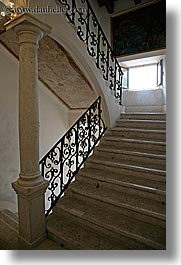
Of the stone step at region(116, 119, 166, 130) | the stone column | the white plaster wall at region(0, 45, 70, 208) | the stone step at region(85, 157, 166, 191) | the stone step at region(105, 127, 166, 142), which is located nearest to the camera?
the stone column

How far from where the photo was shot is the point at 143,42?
5.08 m

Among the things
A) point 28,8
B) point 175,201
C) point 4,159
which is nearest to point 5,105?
point 4,159

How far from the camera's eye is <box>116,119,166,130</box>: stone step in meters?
3.13

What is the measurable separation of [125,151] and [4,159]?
93.0 inches

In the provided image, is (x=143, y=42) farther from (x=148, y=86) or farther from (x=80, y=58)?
(x=80, y=58)

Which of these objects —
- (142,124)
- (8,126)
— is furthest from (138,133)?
(8,126)

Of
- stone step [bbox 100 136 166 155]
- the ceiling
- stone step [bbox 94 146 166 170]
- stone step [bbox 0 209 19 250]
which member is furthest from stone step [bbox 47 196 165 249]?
the ceiling

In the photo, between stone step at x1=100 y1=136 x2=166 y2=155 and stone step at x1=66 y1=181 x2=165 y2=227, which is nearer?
stone step at x1=66 y1=181 x2=165 y2=227

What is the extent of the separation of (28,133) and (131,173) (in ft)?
4.61

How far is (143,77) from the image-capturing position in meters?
5.63

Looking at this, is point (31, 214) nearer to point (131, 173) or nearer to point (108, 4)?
point (131, 173)

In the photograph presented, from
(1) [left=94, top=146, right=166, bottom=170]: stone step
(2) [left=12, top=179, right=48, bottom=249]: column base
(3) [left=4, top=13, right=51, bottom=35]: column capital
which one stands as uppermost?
(3) [left=4, top=13, right=51, bottom=35]: column capital

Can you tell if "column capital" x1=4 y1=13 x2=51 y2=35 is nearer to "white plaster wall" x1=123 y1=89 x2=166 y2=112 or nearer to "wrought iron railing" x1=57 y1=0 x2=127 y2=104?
"wrought iron railing" x1=57 y1=0 x2=127 y2=104

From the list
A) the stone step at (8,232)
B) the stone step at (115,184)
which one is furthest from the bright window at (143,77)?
the stone step at (8,232)
